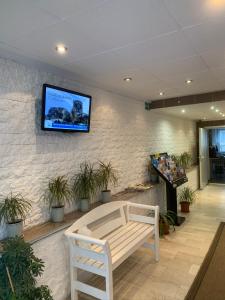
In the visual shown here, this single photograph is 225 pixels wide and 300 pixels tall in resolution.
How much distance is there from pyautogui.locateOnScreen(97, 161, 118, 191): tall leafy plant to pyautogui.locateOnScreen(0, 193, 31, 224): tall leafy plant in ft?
3.82

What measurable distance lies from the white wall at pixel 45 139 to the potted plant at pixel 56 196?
0.27 feet

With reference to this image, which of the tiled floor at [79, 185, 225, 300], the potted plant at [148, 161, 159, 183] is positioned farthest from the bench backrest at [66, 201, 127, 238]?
the potted plant at [148, 161, 159, 183]

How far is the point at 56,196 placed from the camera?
93.9 inches

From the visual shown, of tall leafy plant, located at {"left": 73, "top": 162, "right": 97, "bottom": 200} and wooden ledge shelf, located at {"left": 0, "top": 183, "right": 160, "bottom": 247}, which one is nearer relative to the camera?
wooden ledge shelf, located at {"left": 0, "top": 183, "right": 160, "bottom": 247}

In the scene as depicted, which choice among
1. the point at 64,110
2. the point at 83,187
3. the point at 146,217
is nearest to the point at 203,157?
the point at 146,217

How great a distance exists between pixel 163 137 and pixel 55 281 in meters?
3.85

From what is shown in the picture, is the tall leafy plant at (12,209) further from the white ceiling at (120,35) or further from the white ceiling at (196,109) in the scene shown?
the white ceiling at (196,109)

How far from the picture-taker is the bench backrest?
2.41 m

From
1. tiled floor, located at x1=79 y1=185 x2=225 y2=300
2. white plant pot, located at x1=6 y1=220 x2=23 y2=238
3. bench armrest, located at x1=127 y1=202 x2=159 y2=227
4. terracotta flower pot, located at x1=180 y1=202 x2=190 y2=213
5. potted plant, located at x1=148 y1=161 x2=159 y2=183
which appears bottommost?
tiled floor, located at x1=79 y1=185 x2=225 y2=300

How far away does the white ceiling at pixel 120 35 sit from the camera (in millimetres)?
1384

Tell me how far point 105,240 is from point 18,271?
73 cm

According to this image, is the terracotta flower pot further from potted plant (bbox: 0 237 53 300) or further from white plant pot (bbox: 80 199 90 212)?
potted plant (bbox: 0 237 53 300)

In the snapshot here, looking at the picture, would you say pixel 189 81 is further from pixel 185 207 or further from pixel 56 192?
pixel 185 207

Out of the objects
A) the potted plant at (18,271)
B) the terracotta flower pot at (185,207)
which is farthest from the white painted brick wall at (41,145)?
the terracotta flower pot at (185,207)
